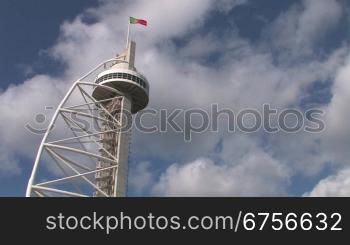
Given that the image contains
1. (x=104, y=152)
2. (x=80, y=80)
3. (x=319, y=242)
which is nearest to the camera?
(x=319, y=242)

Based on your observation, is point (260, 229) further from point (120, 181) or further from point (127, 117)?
point (127, 117)

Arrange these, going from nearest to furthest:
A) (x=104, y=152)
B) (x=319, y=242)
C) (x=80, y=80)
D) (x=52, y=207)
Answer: (x=319, y=242)
(x=52, y=207)
(x=80, y=80)
(x=104, y=152)

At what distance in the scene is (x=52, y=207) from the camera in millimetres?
35188

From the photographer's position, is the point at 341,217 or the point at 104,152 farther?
the point at 104,152

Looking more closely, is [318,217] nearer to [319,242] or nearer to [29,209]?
[319,242]

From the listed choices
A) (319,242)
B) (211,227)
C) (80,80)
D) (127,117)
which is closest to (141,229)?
(211,227)

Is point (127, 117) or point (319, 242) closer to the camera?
point (319, 242)

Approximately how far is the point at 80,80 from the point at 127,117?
15649mm

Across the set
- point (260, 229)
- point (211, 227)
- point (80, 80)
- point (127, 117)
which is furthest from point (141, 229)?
point (127, 117)

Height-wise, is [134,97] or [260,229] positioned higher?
[134,97]

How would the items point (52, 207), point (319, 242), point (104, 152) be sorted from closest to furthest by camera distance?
point (319, 242)
point (52, 207)
point (104, 152)

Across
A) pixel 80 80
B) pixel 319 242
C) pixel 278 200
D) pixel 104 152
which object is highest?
pixel 80 80

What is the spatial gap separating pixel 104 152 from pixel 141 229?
243 ft

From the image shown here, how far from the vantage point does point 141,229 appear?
110ft
